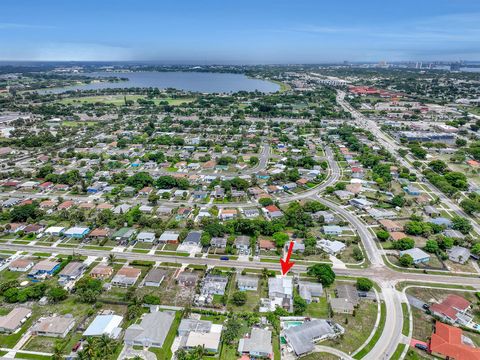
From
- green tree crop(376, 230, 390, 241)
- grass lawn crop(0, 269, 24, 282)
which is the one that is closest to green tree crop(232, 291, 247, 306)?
green tree crop(376, 230, 390, 241)

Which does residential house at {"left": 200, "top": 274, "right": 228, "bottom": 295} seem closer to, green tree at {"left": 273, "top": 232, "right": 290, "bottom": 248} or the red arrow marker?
the red arrow marker

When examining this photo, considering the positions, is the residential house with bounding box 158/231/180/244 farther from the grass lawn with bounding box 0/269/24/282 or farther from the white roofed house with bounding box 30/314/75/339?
the grass lawn with bounding box 0/269/24/282

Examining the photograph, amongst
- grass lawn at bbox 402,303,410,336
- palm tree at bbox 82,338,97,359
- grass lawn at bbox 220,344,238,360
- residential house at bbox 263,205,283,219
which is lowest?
grass lawn at bbox 402,303,410,336

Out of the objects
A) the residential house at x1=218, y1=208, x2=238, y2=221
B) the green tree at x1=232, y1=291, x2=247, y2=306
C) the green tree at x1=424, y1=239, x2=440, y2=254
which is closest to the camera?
the green tree at x1=232, y1=291, x2=247, y2=306

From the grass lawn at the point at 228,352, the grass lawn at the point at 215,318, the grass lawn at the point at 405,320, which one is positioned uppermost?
the grass lawn at the point at 215,318

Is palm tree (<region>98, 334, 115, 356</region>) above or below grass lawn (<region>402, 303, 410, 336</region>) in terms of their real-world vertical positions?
above


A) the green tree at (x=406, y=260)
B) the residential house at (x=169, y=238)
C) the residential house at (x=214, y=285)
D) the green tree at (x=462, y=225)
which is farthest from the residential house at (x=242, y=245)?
the green tree at (x=462, y=225)

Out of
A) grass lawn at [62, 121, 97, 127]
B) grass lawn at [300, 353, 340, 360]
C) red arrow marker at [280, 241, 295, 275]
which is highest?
grass lawn at [62, 121, 97, 127]

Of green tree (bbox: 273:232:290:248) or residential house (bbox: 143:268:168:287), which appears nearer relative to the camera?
residential house (bbox: 143:268:168:287)

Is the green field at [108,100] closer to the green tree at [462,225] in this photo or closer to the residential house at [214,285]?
the residential house at [214,285]

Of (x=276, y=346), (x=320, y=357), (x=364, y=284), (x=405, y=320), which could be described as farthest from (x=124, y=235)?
(x=405, y=320)

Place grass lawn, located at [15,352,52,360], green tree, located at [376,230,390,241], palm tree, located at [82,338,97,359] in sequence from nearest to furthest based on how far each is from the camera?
palm tree, located at [82,338,97,359]
grass lawn, located at [15,352,52,360]
green tree, located at [376,230,390,241]

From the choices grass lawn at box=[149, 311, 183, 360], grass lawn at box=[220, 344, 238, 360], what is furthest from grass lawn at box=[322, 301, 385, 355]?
grass lawn at box=[149, 311, 183, 360]

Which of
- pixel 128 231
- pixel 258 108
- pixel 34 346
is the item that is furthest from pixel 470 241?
pixel 258 108
